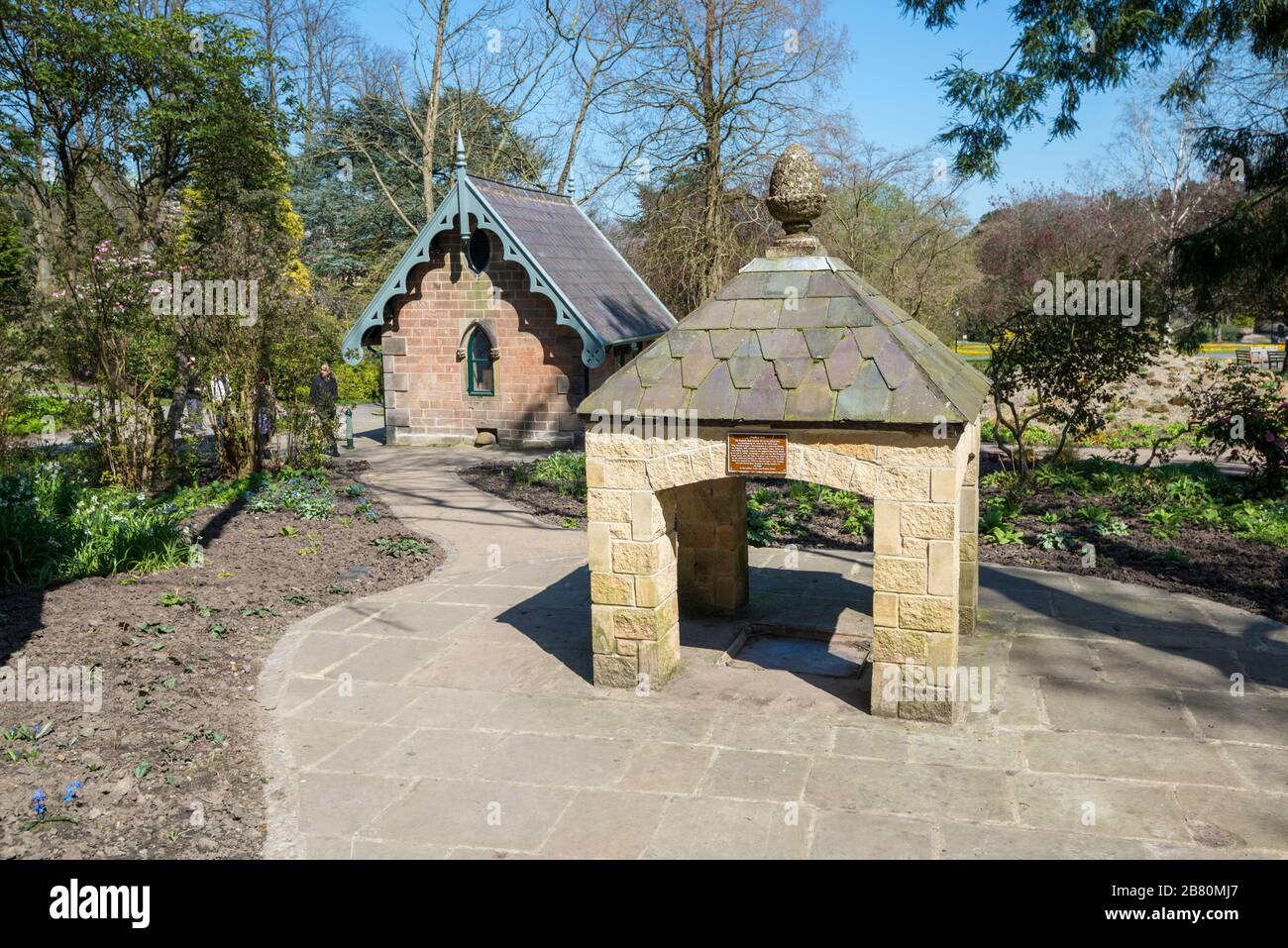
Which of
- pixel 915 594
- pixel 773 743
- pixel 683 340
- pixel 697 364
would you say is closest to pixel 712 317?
pixel 683 340

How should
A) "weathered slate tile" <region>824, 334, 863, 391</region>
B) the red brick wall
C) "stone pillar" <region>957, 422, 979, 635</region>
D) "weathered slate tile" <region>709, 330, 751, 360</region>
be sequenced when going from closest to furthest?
"weathered slate tile" <region>824, 334, 863, 391</region> → "weathered slate tile" <region>709, 330, 751, 360</region> → "stone pillar" <region>957, 422, 979, 635</region> → the red brick wall

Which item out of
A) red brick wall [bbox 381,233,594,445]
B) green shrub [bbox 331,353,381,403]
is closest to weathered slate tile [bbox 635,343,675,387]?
red brick wall [bbox 381,233,594,445]

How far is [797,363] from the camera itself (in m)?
6.88

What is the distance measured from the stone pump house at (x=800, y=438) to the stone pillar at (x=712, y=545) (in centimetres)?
140

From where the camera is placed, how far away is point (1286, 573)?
10078 millimetres

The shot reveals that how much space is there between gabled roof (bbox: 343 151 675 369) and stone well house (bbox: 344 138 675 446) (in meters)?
0.03

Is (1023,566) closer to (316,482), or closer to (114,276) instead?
(316,482)

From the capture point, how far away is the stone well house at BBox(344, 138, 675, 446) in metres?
20.1

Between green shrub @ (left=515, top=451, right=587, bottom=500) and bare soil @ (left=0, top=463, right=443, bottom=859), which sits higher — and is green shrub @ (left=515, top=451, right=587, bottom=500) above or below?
above

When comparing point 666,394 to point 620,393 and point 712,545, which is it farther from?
point 712,545

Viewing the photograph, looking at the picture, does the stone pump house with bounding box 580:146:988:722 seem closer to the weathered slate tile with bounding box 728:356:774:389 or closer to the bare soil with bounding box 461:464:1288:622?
the weathered slate tile with bounding box 728:356:774:389

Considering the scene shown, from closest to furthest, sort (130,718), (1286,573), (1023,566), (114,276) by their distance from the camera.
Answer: (130,718)
(1286,573)
(1023,566)
(114,276)

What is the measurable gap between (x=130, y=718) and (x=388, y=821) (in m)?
2.31

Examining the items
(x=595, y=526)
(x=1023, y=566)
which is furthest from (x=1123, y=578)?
(x=595, y=526)
